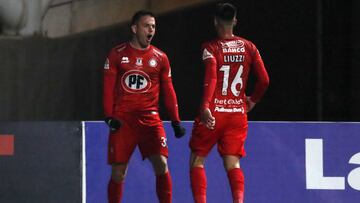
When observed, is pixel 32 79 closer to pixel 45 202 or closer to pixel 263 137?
pixel 45 202

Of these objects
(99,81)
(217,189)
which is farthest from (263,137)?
(99,81)

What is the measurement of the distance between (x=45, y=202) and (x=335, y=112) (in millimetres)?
2912

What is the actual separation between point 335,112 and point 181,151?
154cm

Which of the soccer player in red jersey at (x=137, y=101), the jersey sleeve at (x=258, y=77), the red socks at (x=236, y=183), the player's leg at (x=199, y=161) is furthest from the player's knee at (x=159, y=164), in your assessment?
the jersey sleeve at (x=258, y=77)

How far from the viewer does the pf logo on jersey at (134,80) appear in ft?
37.8

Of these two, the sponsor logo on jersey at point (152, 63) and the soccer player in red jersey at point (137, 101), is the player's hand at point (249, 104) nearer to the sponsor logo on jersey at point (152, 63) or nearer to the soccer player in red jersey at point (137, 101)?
the soccer player in red jersey at point (137, 101)

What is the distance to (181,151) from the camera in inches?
481

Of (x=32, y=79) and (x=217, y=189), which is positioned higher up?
(x=32, y=79)

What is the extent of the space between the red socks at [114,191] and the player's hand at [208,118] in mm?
1011

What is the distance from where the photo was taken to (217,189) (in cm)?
1229

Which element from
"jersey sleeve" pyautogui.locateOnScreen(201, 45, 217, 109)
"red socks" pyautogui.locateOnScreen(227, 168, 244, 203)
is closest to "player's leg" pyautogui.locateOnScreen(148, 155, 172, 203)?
"red socks" pyautogui.locateOnScreen(227, 168, 244, 203)

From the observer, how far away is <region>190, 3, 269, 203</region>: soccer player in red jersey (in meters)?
11.5

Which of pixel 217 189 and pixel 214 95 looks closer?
pixel 214 95

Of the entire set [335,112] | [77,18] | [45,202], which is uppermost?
[77,18]
